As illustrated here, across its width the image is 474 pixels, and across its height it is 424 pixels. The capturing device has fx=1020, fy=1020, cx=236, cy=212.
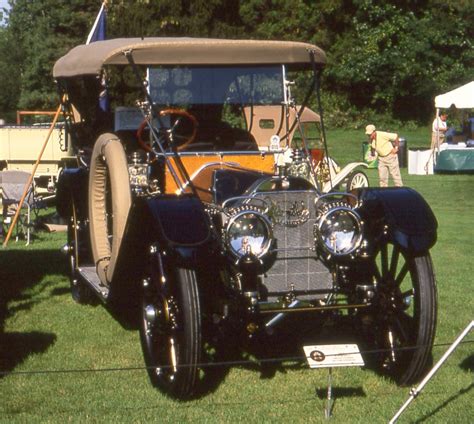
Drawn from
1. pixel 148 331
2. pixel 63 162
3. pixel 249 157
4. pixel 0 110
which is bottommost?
pixel 0 110

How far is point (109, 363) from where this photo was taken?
7.14 metres

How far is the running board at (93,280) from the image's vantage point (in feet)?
24.4

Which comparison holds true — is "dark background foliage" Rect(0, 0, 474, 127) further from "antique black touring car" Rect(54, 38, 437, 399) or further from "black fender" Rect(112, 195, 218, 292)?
"black fender" Rect(112, 195, 218, 292)

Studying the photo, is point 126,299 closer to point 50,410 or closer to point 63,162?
→ point 50,410

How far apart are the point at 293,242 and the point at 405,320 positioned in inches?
34.9

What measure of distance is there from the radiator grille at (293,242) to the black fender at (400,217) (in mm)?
446

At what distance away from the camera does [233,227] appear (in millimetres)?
6035

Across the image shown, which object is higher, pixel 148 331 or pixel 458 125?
pixel 148 331

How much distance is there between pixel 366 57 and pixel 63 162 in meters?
23.1

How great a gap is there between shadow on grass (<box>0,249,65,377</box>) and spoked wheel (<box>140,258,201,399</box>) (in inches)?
44.3

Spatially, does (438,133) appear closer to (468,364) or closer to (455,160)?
(455,160)

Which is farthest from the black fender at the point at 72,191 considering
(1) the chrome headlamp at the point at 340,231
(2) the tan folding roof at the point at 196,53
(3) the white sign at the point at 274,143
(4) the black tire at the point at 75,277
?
(1) the chrome headlamp at the point at 340,231

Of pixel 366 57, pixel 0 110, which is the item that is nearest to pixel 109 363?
pixel 366 57

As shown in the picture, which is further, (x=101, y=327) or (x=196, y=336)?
(x=101, y=327)
